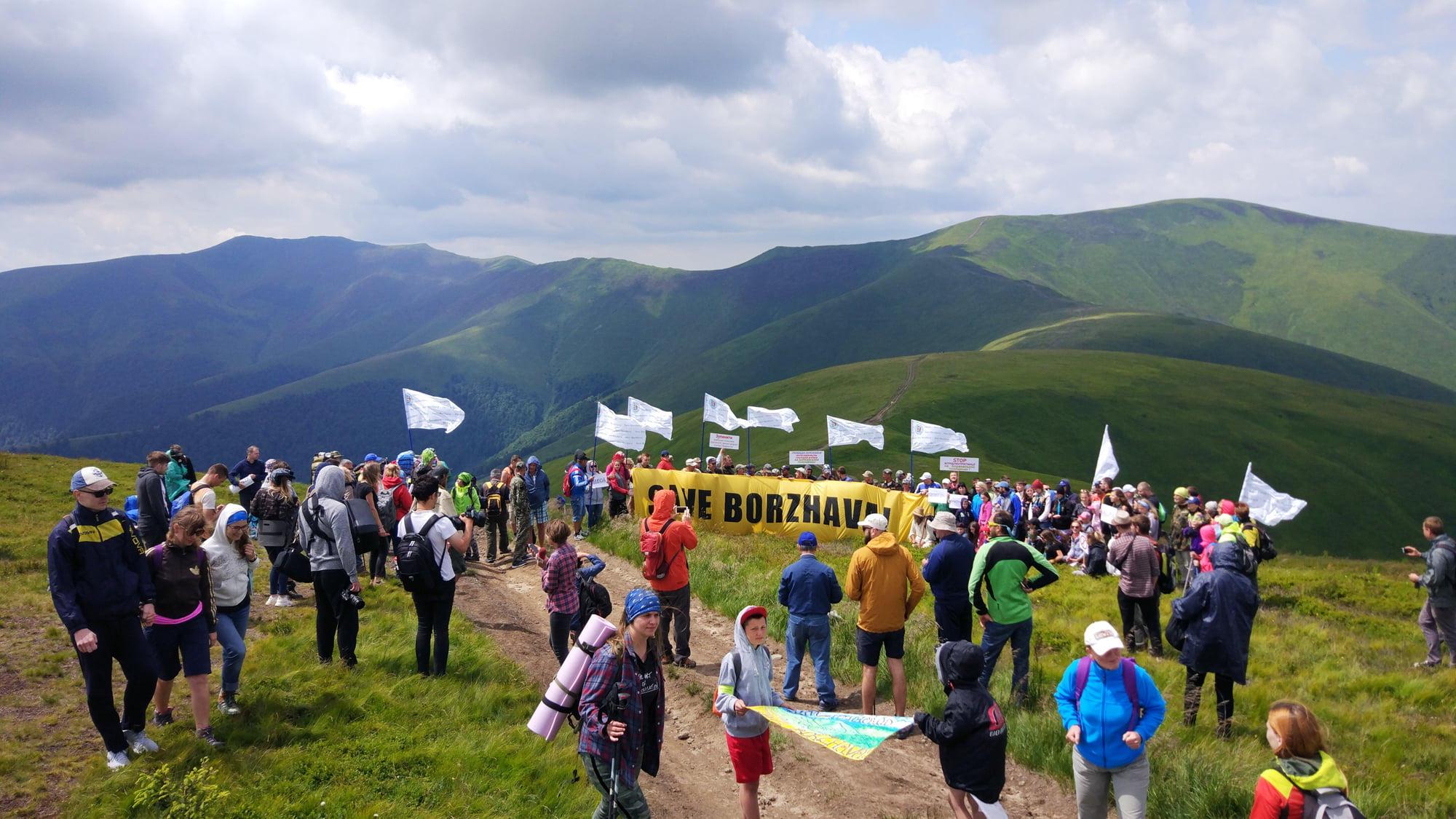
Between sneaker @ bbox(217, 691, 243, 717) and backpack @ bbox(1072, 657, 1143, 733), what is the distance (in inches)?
337

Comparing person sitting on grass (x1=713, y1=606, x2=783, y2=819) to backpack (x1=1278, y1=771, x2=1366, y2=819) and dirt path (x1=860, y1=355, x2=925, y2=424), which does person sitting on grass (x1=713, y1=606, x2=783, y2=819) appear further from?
dirt path (x1=860, y1=355, x2=925, y2=424)

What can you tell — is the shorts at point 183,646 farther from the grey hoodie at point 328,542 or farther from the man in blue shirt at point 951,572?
the man in blue shirt at point 951,572

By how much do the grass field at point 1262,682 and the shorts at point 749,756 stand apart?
401 cm

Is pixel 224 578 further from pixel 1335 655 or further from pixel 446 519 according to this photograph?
pixel 1335 655

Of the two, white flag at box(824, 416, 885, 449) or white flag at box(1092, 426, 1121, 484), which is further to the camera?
white flag at box(824, 416, 885, 449)

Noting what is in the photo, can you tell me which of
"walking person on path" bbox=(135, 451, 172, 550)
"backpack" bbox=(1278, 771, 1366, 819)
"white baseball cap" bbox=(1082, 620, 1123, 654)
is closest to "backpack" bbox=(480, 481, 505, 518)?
"walking person on path" bbox=(135, 451, 172, 550)

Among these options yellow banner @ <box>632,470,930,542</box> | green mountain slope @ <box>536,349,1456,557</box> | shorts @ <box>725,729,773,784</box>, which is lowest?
green mountain slope @ <box>536,349,1456,557</box>

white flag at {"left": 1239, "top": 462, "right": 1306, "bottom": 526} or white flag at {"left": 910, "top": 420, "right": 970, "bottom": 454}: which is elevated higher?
white flag at {"left": 910, "top": 420, "right": 970, "bottom": 454}

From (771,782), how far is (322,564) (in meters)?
6.20

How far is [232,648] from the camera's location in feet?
28.5

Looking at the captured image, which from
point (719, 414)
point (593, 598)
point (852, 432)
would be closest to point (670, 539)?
point (593, 598)

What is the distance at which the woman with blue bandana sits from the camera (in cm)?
586

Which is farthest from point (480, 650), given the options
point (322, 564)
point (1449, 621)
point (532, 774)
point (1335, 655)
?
point (1449, 621)

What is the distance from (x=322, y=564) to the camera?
1012 centimetres
